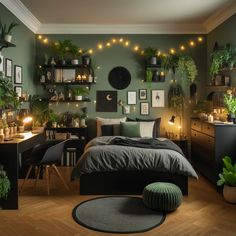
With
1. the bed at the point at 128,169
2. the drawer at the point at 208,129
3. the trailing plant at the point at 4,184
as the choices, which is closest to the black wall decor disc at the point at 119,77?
the drawer at the point at 208,129

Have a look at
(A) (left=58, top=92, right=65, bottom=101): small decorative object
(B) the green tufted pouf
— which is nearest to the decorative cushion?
(A) (left=58, top=92, right=65, bottom=101): small decorative object

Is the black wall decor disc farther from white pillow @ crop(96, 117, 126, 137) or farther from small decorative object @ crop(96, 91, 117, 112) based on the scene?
white pillow @ crop(96, 117, 126, 137)

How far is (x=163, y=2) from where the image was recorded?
469 cm

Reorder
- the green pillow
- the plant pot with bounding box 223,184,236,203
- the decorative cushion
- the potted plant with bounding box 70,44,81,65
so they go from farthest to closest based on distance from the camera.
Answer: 1. the potted plant with bounding box 70,44,81,65
2. the decorative cushion
3. the green pillow
4. the plant pot with bounding box 223,184,236,203

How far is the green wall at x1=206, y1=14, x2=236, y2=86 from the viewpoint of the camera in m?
4.86

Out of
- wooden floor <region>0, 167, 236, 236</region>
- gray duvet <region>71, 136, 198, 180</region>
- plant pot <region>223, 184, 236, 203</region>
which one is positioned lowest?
wooden floor <region>0, 167, 236, 236</region>

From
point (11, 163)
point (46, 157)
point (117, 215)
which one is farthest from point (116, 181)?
point (11, 163)

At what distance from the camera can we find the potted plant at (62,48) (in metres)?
5.96

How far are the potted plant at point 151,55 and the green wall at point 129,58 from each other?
148mm

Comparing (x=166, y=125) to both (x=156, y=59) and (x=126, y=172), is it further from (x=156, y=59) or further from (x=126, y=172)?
(x=126, y=172)

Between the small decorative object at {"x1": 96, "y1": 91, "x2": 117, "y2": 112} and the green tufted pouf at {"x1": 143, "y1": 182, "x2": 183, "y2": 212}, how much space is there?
2.97 metres

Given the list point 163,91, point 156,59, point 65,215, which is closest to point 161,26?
point 156,59

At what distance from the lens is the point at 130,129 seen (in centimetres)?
549

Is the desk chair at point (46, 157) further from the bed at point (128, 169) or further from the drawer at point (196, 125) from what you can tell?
the drawer at point (196, 125)
